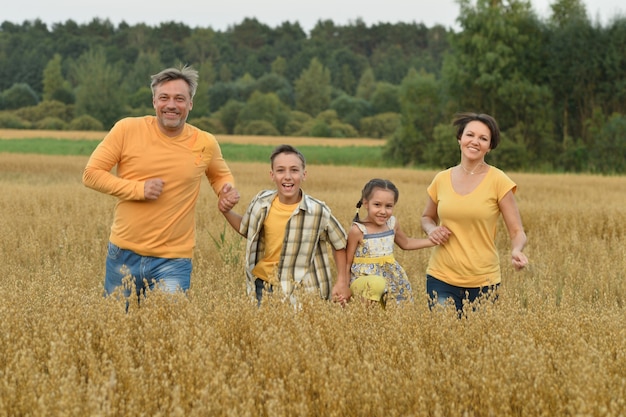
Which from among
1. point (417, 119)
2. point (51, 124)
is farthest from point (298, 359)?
point (51, 124)

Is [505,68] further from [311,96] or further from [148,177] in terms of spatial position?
[311,96]

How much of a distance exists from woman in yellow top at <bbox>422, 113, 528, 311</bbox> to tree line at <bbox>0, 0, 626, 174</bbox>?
8.43 feet

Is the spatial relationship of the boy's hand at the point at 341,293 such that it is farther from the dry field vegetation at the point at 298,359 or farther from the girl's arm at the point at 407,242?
the dry field vegetation at the point at 298,359

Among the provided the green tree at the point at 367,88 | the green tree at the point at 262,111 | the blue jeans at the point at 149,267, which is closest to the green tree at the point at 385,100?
the green tree at the point at 367,88

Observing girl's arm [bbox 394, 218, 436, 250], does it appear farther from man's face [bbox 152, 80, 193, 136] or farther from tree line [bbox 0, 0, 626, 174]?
tree line [bbox 0, 0, 626, 174]

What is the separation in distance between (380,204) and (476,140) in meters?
0.70

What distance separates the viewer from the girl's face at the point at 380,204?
4.36 m

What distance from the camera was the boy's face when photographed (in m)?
4.15

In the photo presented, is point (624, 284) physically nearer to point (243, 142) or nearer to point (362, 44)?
point (243, 142)

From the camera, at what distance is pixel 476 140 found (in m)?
4.34

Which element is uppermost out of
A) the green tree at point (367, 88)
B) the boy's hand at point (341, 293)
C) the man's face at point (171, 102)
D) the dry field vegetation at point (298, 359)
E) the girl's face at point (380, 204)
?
the green tree at point (367, 88)

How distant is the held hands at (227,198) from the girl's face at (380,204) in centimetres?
83

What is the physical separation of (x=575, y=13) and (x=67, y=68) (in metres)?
80.8

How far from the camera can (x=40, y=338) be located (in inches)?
123
